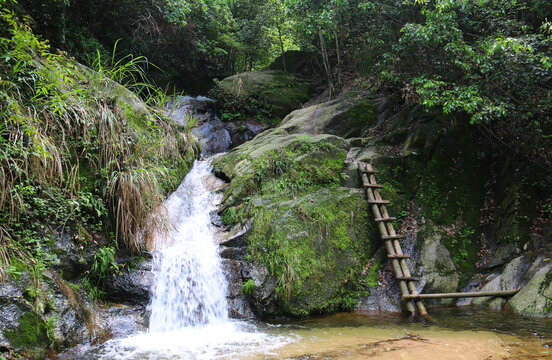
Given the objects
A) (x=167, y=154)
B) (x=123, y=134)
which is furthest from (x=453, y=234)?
(x=123, y=134)

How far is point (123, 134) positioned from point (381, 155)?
5.30m

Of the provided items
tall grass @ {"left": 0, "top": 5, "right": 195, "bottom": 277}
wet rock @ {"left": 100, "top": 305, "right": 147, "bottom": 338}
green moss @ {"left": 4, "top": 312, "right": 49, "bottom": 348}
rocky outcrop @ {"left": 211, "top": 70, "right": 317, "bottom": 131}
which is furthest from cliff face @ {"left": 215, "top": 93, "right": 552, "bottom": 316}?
rocky outcrop @ {"left": 211, "top": 70, "right": 317, "bottom": 131}

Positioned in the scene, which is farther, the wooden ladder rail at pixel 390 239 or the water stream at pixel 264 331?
the wooden ladder rail at pixel 390 239

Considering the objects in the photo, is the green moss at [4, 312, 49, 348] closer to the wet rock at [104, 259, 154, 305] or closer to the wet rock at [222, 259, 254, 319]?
the wet rock at [104, 259, 154, 305]

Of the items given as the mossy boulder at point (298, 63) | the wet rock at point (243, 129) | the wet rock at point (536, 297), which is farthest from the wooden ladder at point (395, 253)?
→ the mossy boulder at point (298, 63)

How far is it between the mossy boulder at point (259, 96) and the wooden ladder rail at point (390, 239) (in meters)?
7.06

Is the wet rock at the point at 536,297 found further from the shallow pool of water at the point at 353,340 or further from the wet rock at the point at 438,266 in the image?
the wet rock at the point at 438,266

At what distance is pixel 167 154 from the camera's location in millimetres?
6391

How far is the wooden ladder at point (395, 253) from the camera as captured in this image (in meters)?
4.89

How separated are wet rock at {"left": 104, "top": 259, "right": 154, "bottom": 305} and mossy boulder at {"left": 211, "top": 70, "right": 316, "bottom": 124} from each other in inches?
350

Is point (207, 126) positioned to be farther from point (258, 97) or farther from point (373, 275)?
point (373, 275)

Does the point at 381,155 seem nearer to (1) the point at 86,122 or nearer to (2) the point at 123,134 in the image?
(2) the point at 123,134

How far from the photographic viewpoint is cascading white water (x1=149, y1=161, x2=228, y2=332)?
457 centimetres

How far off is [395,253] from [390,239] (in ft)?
0.81
